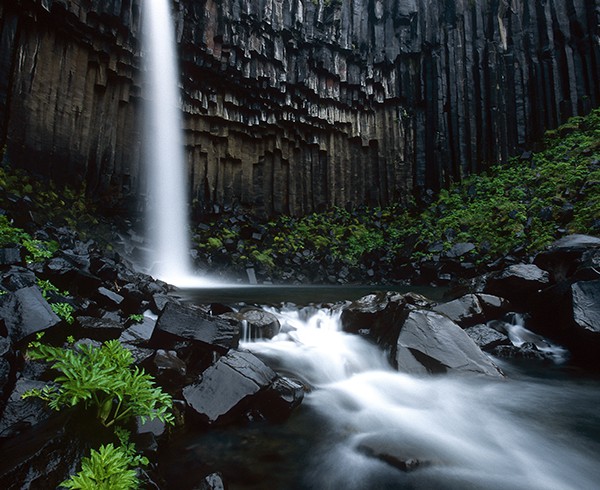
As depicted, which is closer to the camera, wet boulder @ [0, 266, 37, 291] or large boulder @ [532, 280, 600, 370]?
wet boulder @ [0, 266, 37, 291]

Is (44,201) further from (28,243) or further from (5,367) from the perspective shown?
(5,367)

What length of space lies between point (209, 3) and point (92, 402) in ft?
79.5

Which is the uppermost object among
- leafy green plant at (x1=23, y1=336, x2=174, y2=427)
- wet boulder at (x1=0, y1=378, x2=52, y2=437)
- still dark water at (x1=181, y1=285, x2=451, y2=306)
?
still dark water at (x1=181, y1=285, x2=451, y2=306)

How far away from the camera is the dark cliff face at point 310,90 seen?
16.0 metres

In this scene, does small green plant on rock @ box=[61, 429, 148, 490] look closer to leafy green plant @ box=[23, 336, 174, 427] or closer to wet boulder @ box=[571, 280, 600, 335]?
leafy green plant @ box=[23, 336, 174, 427]

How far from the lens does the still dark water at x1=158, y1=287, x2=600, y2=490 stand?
303 cm

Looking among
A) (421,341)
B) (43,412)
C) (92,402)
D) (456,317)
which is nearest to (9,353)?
(43,412)

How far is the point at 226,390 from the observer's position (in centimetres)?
386

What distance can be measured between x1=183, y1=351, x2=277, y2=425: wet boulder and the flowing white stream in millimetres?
970

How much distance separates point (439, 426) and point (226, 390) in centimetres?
276

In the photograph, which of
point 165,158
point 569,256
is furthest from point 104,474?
point 165,158

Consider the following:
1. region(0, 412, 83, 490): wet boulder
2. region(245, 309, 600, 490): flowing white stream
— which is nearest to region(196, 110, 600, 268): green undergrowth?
region(245, 309, 600, 490): flowing white stream

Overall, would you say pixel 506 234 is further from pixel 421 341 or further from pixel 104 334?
pixel 104 334

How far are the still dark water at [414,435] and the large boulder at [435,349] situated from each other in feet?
0.72
